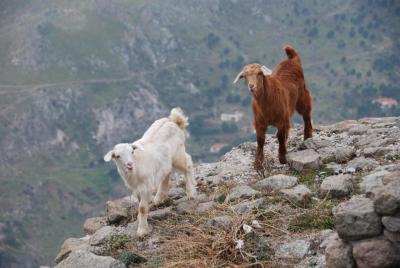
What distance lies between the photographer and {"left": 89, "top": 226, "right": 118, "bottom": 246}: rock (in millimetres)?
9773

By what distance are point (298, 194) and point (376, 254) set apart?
3191mm

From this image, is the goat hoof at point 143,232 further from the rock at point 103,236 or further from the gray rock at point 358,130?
the gray rock at point 358,130

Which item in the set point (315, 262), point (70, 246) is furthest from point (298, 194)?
point (70, 246)

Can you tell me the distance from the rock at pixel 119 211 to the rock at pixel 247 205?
7.76ft

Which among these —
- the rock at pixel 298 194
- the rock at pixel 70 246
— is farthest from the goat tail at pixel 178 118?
the rock at pixel 70 246

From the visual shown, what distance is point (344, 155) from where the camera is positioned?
36.6 feet

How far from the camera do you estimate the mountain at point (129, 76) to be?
103 meters

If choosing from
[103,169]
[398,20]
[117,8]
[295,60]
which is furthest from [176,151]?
[117,8]

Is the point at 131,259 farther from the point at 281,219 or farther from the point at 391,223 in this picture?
the point at 391,223

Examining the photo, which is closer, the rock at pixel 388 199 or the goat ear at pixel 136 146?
the rock at pixel 388 199

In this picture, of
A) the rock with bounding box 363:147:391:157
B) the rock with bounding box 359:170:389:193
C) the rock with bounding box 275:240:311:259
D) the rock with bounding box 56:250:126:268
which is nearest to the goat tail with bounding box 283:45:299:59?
the rock with bounding box 363:147:391:157

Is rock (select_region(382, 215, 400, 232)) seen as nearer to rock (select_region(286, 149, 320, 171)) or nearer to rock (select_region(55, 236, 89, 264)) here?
Result: rock (select_region(286, 149, 320, 171))

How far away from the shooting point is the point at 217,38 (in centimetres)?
15050

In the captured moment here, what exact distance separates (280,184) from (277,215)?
1283 mm
